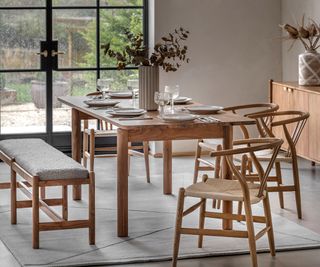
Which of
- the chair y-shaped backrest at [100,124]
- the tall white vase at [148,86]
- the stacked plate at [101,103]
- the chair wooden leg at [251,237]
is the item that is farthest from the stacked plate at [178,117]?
the chair y-shaped backrest at [100,124]

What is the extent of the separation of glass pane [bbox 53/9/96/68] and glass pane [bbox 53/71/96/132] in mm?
95

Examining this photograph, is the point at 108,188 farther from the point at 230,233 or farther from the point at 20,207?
the point at 230,233

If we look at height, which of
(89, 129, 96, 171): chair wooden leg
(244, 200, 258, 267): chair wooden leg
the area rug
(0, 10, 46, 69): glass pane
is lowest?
the area rug

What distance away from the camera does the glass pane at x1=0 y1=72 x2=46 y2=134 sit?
857 centimetres

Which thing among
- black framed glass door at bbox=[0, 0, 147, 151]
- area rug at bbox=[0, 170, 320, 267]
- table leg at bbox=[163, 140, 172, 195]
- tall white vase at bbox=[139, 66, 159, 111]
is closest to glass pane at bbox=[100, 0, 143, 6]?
black framed glass door at bbox=[0, 0, 147, 151]

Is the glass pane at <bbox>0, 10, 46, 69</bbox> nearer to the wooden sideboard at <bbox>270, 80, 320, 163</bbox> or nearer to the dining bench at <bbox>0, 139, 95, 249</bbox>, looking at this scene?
the wooden sideboard at <bbox>270, 80, 320, 163</bbox>

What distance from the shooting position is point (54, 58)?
865 cm

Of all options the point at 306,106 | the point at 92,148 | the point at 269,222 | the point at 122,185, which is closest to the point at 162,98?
the point at 122,185

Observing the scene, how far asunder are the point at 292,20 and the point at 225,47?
683 mm

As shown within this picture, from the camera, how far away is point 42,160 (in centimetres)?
573

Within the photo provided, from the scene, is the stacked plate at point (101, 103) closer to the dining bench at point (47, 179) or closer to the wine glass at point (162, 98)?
the dining bench at point (47, 179)

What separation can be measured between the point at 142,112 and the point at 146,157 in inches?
59.0

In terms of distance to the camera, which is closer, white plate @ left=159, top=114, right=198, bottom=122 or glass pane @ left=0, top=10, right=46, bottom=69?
white plate @ left=159, top=114, right=198, bottom=122

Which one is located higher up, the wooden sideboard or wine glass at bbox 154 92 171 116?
wine glass at bbox 154 92 171 116
